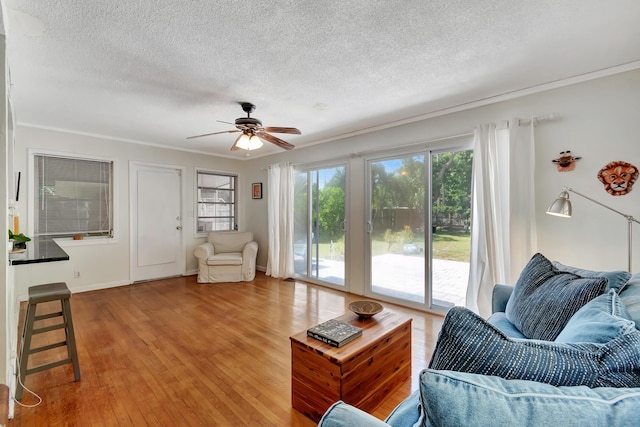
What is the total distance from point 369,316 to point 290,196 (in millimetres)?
3251

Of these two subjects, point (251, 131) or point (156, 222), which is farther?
point (156, 222)

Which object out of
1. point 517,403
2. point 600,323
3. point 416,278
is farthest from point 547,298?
point 416,278

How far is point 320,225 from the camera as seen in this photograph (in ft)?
15.8

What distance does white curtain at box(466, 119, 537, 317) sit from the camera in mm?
2713

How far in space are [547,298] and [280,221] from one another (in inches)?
163

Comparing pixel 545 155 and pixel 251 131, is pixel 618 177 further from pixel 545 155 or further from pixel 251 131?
pixel 251 131

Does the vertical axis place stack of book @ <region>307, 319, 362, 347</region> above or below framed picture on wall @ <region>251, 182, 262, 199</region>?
below

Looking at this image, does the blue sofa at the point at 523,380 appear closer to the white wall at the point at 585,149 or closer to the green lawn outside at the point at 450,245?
the white wall at the point at 585,149

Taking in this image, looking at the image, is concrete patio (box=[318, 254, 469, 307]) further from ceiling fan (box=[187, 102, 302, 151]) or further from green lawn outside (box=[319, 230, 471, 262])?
ceiling fan (box=[187, 102, 302, 151])

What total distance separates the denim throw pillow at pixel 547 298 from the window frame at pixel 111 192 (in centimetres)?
518

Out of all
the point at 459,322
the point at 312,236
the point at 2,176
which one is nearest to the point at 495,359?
the point at 459,322

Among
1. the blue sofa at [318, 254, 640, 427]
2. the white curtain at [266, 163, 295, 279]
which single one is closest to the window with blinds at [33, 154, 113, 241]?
the white curtain at [266, 163, 295, 279]

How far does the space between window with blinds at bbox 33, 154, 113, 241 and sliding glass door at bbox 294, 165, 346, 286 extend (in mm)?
2990

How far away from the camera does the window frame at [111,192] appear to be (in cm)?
384
